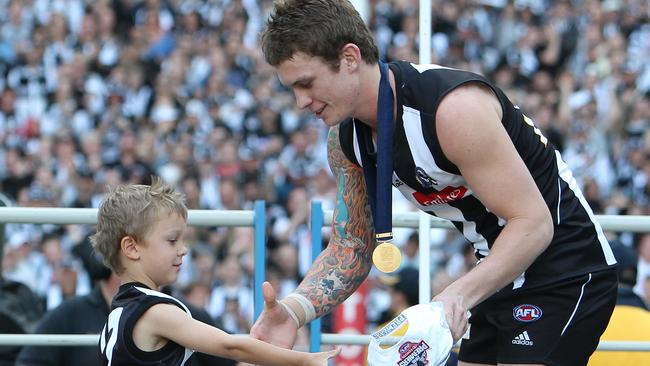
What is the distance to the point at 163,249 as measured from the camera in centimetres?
344

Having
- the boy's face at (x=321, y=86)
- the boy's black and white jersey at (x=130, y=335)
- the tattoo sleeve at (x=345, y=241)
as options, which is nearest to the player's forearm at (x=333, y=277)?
the tattoo sleeve at (x=345, y=241)

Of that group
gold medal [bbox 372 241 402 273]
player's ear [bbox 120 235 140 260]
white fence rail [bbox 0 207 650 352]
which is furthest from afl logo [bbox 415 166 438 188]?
white fence rail [bbox 0 207 650 352]

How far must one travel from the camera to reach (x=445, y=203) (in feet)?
11.4

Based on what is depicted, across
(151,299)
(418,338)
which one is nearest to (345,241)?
(151,299)

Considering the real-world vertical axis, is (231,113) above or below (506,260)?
below

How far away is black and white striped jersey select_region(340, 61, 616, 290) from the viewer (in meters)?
3.30

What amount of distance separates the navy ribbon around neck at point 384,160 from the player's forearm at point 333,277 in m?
0.43

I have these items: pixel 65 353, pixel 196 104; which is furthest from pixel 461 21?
pixel 65 353

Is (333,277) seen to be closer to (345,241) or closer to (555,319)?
(345,241)

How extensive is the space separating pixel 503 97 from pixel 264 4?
12123 mm

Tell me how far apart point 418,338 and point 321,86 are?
32.2 inches

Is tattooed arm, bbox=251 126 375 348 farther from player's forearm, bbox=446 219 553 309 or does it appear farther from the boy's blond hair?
player's forearm, bbox=446 219 553 309

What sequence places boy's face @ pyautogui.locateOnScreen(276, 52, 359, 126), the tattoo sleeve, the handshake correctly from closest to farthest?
the handshake < boy's face @ pyautogui.locateOnScreen(276, 52, 359, 126) < the tattoo sleeve

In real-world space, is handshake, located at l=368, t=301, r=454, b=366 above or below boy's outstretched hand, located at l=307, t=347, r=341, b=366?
above
